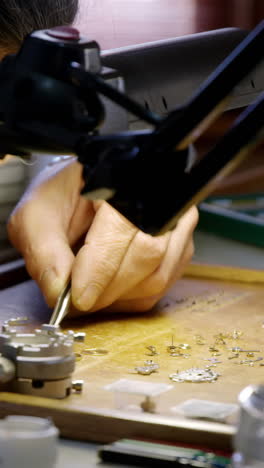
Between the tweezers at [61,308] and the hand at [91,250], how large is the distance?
12 millimetres

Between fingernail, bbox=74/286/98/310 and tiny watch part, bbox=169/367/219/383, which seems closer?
tiny watch part, bbox=169/367/219/383

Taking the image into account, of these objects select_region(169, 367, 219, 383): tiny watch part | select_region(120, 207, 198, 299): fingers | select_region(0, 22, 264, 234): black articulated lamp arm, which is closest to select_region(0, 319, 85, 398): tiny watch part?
select_region(169, 367, 219, 383): tiny watch part

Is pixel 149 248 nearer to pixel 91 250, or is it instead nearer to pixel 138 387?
pixel 91 250

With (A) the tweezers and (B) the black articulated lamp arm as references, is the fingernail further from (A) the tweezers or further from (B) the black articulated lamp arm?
(B) the black articulated lamp arm

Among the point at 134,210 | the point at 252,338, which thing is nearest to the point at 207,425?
the point at 134,210

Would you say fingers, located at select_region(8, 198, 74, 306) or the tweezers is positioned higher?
fingers, located at select_region(8, 198, 74, 306)

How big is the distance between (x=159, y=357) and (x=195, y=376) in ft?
0.35

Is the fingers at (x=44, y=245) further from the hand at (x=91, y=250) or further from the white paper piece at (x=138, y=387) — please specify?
the white paper piece at (x=138, y=387)

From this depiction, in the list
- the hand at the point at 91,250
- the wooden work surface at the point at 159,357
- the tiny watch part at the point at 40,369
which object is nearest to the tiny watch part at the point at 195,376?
the wooden work surface at the point at 159,357

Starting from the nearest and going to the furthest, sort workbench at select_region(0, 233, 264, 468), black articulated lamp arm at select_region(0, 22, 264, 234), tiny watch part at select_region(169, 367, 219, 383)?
black articulated lamp arm at select_region(0, 22, 264, 234), workbench at select_region(0, 233, 264, 468), tiny watch part at select_region(169, 367, 219, 383)

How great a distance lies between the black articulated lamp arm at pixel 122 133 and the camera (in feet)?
2.36

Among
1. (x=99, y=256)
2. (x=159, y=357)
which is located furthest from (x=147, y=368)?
(x=99, y=256)

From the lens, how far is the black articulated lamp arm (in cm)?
72

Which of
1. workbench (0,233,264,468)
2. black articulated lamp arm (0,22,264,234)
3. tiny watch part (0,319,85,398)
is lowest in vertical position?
workbench (0,233,264,468)
